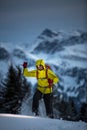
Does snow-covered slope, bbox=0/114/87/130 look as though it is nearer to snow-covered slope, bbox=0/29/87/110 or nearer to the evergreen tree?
the evergreen tree

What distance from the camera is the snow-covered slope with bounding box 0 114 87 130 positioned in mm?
2369

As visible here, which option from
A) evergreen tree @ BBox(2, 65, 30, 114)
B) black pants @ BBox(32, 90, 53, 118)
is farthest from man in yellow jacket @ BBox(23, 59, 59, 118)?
evergreen tree @ BBox(2, 65, 30, 114)

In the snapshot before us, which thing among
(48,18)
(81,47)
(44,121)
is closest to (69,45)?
(81,47)

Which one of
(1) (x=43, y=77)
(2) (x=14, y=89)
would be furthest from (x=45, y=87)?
(2) (x=14, y=89)

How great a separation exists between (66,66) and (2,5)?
2.62 feet

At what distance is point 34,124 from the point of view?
95.4 inches

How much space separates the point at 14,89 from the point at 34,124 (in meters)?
0.36

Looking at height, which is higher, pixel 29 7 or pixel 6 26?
pixel 29 7

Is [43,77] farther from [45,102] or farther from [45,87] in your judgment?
[45,102]

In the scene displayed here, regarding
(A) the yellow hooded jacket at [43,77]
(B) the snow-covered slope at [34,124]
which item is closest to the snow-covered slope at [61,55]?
(A) the yellow hooded jacket at [43,77]

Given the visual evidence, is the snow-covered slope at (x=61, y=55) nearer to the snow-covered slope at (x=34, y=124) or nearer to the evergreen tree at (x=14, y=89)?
the evergreen tree at (x=14, y=89)

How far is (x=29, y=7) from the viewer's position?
2576 millimetres

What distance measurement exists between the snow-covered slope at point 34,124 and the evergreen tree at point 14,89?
87 millimetres

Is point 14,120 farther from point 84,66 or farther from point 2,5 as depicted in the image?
point 2,5
